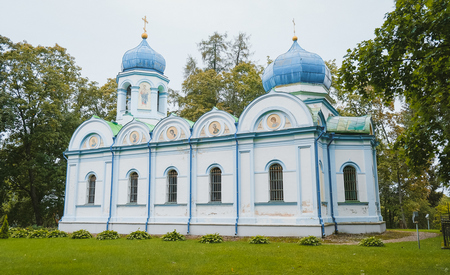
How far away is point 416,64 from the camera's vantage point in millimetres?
8008

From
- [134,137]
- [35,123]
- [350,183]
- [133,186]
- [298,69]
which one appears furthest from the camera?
[35,123]

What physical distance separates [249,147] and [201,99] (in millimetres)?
12454

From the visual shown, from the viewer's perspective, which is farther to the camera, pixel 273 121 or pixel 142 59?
pixel 142 59

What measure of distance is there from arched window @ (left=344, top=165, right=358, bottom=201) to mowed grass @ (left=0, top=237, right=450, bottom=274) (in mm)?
4077

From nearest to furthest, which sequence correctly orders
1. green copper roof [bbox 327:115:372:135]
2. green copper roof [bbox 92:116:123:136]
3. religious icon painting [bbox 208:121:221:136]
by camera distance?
green copper roof [bbox 327:115:372:135] → religious icon painting [bbox 208:121:221:136] → green copper roof [bbox 92:116:123:136]

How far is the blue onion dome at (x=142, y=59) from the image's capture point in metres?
21.2

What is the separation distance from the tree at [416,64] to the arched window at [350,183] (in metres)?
7.11

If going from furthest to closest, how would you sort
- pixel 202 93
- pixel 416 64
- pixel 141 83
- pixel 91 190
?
pixel 202 93, pixel 141 83, pixel 91 190, pixel 416 64

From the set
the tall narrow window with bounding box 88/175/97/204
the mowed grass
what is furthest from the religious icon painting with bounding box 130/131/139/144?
the mowed grass

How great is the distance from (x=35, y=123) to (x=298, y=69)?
58.6ft

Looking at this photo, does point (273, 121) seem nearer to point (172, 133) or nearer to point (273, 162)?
point (273, 162)

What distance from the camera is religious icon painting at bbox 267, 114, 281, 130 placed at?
15.4m

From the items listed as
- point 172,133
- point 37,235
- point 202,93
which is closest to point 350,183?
point 172,133

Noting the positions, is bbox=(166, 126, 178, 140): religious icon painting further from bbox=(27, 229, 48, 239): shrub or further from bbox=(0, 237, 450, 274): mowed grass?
bbox=(27, 229, 48, 239): shrub
